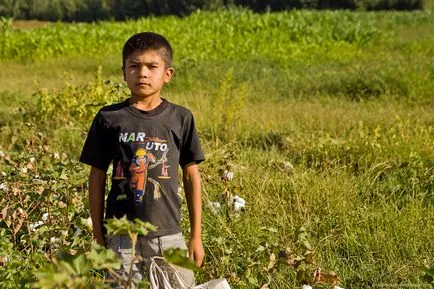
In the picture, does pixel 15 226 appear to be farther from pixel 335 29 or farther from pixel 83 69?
pixel 335 29

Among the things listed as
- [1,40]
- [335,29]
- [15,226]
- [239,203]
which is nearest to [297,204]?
[239,203]

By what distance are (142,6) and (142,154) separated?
192ft

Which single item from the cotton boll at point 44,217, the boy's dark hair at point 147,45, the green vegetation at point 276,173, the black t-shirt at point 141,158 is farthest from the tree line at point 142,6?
the black t-shirt at point 141,158

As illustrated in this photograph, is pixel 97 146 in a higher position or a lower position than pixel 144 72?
lower

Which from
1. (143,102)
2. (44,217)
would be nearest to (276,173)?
(44,217)

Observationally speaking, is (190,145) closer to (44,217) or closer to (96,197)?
(96,197)

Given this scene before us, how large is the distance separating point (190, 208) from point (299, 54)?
1466 cm

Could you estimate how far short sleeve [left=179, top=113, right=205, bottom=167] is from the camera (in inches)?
99.3

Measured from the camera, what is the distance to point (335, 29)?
22.6 m

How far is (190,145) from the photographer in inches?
100

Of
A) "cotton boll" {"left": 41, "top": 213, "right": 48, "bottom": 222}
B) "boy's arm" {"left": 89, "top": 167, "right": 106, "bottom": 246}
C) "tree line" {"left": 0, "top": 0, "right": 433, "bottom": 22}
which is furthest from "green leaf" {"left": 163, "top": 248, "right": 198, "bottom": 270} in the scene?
"tree line" {"left": 0, "top": 0, "right": 433, "bottom": 22}

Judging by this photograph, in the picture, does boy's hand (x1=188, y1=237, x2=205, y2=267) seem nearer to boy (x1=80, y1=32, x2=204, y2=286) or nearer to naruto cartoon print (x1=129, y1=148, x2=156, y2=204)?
boy (x1=80, y1=32, x2=204, y2=286)

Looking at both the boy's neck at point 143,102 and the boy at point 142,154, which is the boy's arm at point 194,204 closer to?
the boy at point 142,154

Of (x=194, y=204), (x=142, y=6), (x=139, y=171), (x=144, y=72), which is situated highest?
(x=144, y=72)
